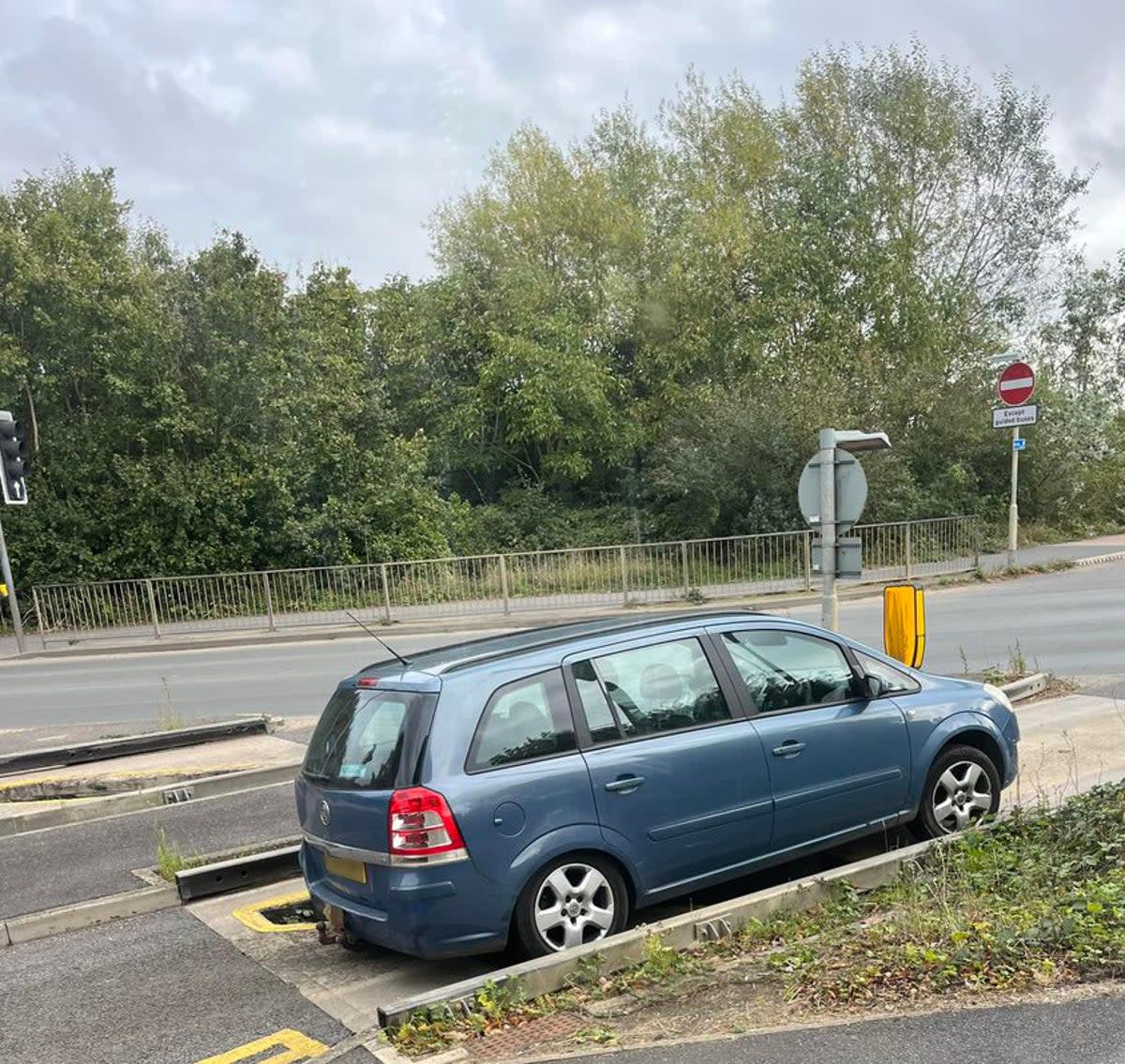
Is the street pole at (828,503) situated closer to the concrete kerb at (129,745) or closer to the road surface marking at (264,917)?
the road surface marking at (264,917)

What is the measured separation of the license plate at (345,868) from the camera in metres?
4.20

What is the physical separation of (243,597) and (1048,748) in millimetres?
16607

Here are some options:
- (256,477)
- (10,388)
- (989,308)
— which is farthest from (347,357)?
(989,308)

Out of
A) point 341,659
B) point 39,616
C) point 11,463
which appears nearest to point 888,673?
point 341,659

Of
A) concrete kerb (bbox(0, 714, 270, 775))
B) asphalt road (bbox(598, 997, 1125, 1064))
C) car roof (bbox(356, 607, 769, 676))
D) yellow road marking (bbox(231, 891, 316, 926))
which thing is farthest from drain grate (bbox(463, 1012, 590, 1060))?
concrete kerb (bbox(0, 714, 270, 775))

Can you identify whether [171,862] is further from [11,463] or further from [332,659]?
[11,463]

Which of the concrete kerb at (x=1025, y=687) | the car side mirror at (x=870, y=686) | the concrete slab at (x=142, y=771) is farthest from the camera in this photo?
the concrete kerb at (x=1025, y=687)

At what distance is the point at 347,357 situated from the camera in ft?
83.3

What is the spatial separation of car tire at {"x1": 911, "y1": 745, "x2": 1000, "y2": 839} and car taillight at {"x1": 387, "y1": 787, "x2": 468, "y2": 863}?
2.97 metres

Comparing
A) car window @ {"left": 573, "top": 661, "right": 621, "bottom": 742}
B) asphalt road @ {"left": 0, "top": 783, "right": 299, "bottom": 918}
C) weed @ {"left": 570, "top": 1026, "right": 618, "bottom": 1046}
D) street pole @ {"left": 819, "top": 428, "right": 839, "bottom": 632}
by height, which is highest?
street pole @ {"left": 819, "top": 428, "right": 839, "bottom": 632}

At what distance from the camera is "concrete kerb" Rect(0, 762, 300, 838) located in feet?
23.7

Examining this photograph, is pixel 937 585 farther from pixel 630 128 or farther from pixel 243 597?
pixel 630 128

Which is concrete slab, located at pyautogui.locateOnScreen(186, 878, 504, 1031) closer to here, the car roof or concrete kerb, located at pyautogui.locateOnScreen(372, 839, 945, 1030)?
concrete kerb, located at pyautogui.locateOnScreen(372, 839, 945, 1030)

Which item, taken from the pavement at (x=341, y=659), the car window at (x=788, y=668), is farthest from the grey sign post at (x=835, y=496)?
the pavement at (x=341, y=659)
